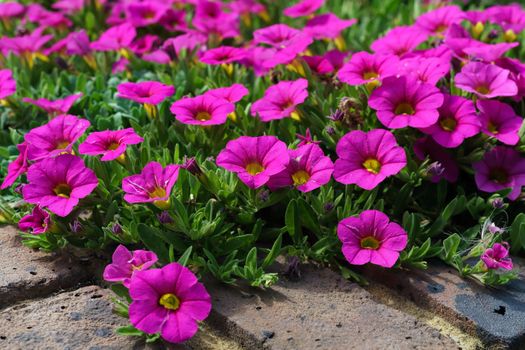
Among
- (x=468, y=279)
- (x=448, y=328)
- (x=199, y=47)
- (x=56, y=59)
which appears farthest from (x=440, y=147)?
(x=56, y=59)

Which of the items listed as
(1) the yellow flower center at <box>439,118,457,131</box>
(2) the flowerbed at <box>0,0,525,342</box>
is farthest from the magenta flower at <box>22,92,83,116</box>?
(1) the yellow flower center at <box>439,118,457,131</box>

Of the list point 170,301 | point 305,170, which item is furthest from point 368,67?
point 170,301

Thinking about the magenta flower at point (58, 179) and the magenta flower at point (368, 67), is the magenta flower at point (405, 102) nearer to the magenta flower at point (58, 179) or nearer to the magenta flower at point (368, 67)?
the magenta flower at point (368, 67)

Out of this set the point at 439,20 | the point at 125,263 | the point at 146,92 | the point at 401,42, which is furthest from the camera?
the point at 439,20

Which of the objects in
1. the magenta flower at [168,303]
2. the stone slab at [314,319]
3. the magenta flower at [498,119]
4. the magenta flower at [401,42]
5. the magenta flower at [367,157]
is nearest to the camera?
the magenta flower at [168,303]

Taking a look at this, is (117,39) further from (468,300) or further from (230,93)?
(468,300)

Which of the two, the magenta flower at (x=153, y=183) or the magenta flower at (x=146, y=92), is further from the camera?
the magenta flower at (x=146, y=92)

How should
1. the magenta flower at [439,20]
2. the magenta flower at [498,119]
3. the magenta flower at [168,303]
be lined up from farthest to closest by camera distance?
the magenta flower at [439,20]
the magenta flower at [498,119]
the magenta flower at [168,303]

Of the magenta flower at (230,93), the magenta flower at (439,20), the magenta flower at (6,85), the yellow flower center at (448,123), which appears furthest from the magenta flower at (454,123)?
the magenta flower at (6,85)
